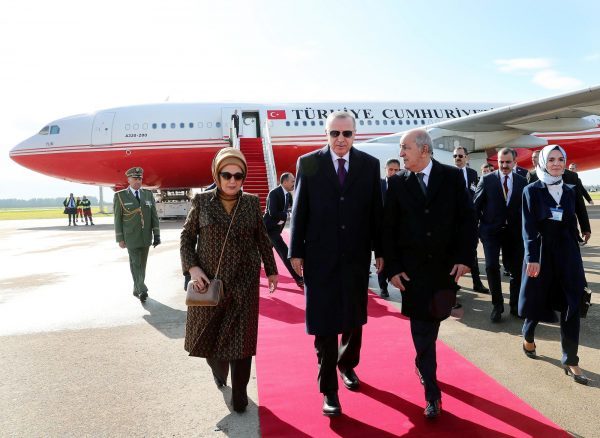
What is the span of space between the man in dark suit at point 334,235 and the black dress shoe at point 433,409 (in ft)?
1.79

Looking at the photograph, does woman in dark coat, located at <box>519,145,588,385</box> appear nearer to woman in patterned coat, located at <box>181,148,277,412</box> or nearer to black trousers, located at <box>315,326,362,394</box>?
black trousers, located at <box>315,326,362,394</box>

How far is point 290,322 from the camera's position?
14.9 feet

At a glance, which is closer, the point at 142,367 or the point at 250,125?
the point at 142,367

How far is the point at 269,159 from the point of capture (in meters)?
13.0

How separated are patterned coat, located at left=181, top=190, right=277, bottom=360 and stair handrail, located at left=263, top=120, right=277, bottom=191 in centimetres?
938

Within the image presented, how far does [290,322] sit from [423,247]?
2.29 metres

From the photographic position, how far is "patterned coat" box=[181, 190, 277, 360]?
270cm

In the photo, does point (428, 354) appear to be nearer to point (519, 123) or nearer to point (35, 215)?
point (519, 123)

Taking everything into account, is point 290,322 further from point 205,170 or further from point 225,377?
point 205,170

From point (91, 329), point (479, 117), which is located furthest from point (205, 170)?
point (91, 329)

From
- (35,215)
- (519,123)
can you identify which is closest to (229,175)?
(519,123)

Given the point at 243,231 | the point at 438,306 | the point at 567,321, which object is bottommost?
the point at 567,321

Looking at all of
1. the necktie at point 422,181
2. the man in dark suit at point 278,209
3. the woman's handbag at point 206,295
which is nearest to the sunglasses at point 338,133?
the necktie at point 422,181

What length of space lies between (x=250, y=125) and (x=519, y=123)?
891 centimetres
